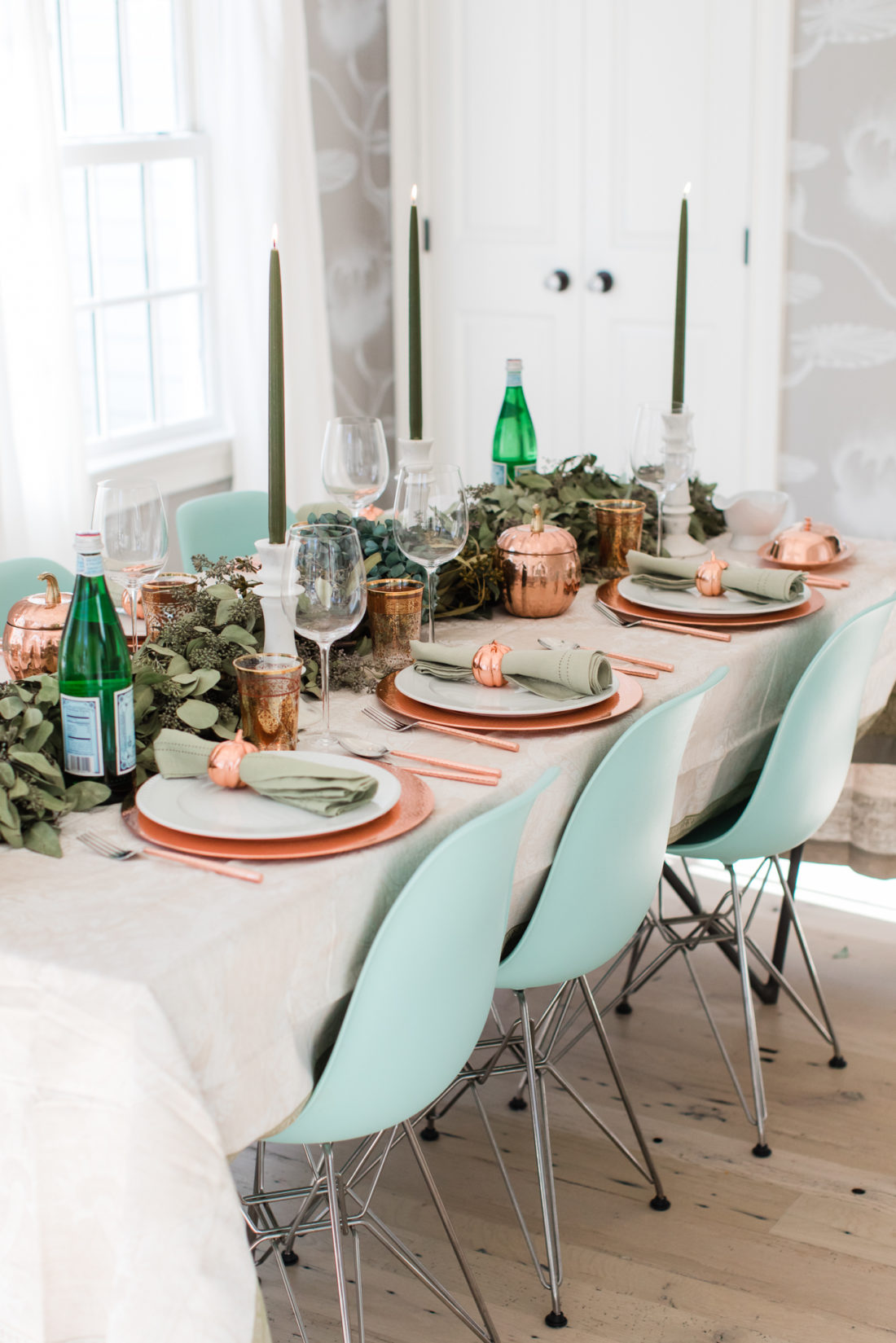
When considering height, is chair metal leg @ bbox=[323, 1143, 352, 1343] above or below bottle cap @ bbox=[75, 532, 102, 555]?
below

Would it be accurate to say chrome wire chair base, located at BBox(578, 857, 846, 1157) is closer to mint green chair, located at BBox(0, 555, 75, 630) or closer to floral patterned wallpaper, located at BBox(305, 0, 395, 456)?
mint green chair, located at BBox(0, 555, 75, 630)

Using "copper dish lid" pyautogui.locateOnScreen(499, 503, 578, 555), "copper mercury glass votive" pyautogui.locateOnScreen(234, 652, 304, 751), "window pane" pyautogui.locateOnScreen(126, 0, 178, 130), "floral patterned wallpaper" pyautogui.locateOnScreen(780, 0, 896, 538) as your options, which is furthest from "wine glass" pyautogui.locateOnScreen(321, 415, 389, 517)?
"floral patterned wallpaper" pyautogui.locateOnScreen(780, 0, 896, 538)

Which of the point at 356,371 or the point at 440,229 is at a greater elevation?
the point at 440,229

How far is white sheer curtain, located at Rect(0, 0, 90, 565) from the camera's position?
2.84 metres

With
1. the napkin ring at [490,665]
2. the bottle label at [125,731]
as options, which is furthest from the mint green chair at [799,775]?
the bottle label at [125,731]

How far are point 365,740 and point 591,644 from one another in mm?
497

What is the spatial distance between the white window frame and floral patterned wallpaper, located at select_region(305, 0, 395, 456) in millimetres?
416

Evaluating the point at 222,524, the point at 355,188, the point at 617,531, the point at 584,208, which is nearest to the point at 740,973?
the point at 617,531

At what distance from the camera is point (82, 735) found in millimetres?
1348

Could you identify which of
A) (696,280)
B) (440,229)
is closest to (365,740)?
(696,280)

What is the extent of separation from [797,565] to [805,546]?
35 mm

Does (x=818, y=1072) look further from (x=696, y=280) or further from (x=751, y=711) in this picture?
(x=696, y=280)

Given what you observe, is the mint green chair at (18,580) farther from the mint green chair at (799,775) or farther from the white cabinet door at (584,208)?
the white cabinet door at (584,208)

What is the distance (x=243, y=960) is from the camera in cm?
111
